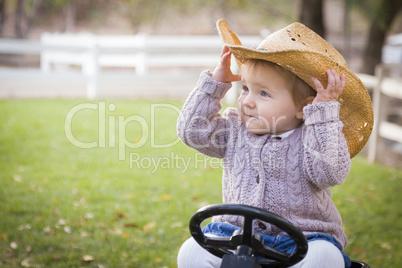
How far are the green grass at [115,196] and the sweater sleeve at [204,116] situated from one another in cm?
159

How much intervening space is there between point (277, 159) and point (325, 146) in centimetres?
26

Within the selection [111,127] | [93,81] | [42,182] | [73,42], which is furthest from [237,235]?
[73,42]

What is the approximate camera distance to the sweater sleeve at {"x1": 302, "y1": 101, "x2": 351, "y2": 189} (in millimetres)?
2336

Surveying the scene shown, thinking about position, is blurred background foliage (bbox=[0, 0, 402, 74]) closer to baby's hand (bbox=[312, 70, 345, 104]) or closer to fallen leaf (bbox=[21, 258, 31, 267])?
fallen leaf (bbox=[21, 258, 31, 267])

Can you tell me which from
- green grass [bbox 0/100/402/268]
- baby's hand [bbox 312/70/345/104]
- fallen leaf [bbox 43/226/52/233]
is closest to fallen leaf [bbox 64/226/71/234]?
green grass [bbox 0/100/402/268]

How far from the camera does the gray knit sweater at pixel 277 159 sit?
2371mm

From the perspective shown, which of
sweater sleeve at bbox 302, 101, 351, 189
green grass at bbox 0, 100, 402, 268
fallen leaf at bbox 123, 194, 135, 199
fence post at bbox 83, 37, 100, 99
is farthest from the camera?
fence post at bbox 83, 37, 100, 99

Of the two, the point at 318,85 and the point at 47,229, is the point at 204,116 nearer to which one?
the point at 318,85

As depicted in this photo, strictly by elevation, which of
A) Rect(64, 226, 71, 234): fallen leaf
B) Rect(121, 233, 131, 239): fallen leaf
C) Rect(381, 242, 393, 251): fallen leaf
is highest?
Rect(64, 226, 71, 234): fallen leaf

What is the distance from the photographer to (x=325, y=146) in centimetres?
234
